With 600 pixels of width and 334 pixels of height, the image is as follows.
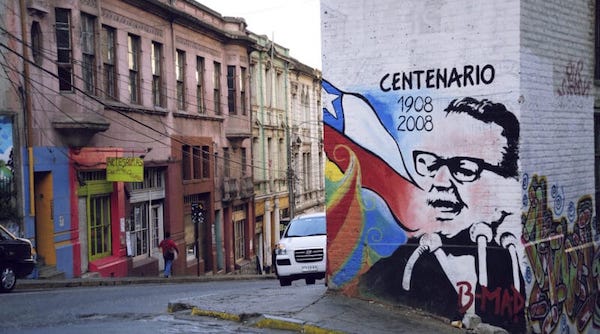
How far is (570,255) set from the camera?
14.1 metres

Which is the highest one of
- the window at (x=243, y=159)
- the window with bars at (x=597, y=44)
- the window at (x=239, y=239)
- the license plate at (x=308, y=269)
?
the window with bars at (x=597, y=44)

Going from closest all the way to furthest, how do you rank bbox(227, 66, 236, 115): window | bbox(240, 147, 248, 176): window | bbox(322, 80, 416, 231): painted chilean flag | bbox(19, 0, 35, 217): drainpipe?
bbox(322, 80, 416, 231): painted chilean flag, bbox(19, 0, 35, 217): drainpipe, bbox(227, 66, 236, 115): window, bbox(240, 147, 248, 176): window

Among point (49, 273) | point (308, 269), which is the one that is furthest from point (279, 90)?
point (308, 269)

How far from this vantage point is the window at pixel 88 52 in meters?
26.0

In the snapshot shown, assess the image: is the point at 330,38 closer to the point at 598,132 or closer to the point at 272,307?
the point at 272,307

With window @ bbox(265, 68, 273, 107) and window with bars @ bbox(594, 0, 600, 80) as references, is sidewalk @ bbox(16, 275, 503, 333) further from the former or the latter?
window @ bbox(265, 68, 273, 107)

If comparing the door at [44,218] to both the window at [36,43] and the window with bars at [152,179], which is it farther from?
the window with bars at [152,179]

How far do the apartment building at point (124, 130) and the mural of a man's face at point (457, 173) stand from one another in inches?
520

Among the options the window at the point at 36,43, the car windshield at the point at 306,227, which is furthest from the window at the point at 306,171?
the car windshield at the point at 306,227

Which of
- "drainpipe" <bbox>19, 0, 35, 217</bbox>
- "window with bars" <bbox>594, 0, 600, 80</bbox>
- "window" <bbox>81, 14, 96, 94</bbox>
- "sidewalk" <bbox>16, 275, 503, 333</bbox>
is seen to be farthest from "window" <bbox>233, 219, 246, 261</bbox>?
"window with bars" <bbox>594, 0, 600, 80</bbox>

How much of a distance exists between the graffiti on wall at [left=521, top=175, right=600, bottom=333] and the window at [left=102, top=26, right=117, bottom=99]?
17.1 meters

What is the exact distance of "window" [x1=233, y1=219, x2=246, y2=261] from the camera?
135 feet

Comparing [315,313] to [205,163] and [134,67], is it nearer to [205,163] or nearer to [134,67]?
[134,67]

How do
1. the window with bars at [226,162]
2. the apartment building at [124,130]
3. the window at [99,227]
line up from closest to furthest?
the apartment building at [124,130] < the window at [99,227] < the window with bars at [226,162]
